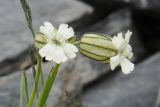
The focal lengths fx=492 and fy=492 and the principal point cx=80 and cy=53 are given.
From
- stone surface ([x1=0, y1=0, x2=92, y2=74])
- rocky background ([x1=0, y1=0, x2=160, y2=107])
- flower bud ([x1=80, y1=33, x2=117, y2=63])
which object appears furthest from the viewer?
stone surface ([x1=0, y1=0, x2=92, y2=74])

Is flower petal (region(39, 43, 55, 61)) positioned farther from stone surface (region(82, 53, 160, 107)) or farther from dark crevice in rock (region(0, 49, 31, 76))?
stone surface (region(82, 53, 160, 107))

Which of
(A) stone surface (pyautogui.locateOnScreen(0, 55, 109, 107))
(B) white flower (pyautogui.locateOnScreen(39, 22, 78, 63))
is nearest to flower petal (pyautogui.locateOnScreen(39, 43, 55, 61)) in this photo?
(B) white flower (pyautogui.locateOnScreen(39, 22, 78, 63))

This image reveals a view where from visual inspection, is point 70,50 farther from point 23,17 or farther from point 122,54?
point 23,17

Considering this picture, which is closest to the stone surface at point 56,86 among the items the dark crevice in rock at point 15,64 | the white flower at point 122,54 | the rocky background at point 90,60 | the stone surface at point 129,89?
the rocky background at point 90,60

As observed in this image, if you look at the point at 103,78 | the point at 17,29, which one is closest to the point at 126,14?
the point at 103,78

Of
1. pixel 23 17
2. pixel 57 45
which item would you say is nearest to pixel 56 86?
pixel 23 17
